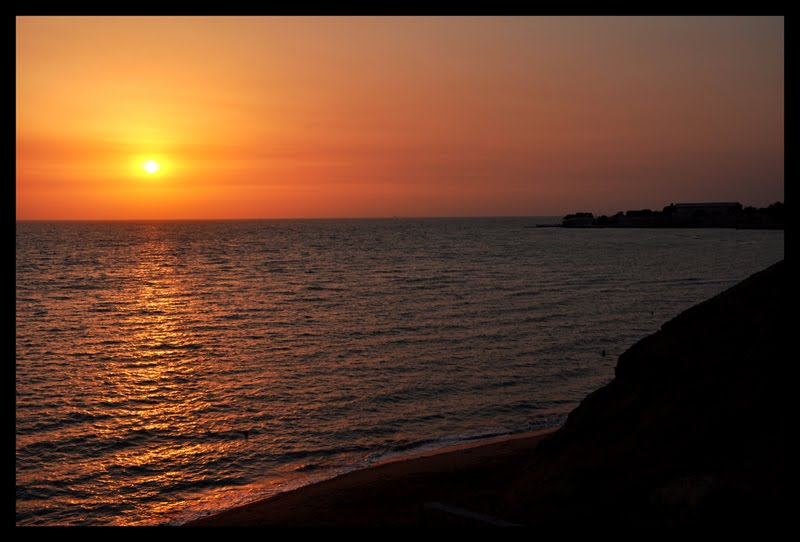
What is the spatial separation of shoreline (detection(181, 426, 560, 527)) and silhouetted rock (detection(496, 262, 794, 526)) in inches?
93.3

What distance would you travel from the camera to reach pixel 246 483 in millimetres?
17828

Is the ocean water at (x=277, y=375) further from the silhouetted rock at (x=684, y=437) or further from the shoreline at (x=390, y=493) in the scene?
the silhouetted rock at (x=684, y=437)

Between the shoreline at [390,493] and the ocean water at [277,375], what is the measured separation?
1.20m

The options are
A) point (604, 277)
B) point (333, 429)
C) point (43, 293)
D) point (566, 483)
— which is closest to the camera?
point (566, 483)

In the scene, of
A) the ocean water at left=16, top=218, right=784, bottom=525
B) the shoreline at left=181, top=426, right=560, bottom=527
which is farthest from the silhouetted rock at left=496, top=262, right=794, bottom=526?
the ocean water at left=16, top=218, right=784, bottom=525

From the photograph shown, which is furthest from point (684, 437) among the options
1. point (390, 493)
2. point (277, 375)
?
point (277, 375)

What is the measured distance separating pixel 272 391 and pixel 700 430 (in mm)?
20810

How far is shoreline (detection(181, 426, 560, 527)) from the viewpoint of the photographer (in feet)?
45.8

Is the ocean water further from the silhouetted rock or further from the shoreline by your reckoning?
the silhouetted rock

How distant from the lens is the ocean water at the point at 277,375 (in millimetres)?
18578

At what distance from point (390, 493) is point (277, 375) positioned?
16.1 m
